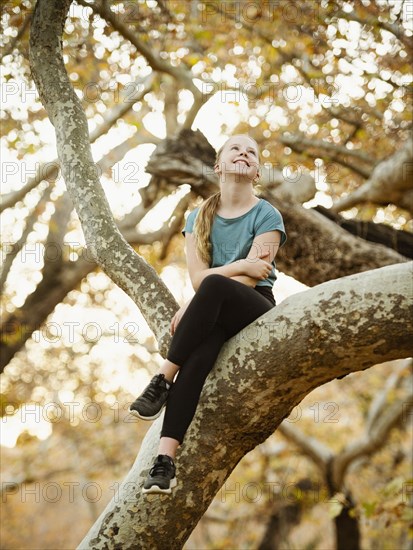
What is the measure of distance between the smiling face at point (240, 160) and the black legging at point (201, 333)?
772 millimetres

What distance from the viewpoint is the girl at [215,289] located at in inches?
94.6

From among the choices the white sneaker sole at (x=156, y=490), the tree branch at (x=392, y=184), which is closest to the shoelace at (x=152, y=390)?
the white sneaker sole at (x=156, y=490)

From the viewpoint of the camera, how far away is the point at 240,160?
3.12m

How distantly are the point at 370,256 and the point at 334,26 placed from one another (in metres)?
2.80

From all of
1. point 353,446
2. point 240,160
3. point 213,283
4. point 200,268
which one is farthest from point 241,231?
point 353,446

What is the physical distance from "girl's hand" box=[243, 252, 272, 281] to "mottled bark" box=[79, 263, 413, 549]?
15.0 inches

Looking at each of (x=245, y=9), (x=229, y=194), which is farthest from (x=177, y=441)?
(x=245, y=9)

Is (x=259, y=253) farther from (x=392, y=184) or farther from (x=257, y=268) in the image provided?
(x=392, y=184)

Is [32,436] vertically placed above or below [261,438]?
below

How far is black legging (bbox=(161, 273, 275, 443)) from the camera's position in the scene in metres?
2.40

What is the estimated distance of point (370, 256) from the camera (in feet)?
15.5

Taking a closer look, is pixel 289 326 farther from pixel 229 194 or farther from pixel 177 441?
pixel 229 194

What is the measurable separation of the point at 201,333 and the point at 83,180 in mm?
1089

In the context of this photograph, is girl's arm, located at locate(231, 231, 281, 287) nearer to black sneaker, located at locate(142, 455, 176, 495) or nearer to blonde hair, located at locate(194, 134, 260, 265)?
blonde hair, located at locate(194, 134, 260, 265)
